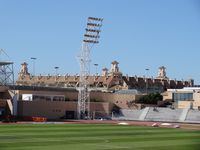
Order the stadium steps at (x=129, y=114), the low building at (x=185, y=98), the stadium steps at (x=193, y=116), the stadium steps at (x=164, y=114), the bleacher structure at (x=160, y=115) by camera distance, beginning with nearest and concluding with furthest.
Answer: the stadium steps at (x=193, y=116) < the bleacher structure at (x=160, y=115) < the stadium steps at (x=164, y=114) < the stadium steps at (x=129, y=114) < the low building at (x=185, y=98)

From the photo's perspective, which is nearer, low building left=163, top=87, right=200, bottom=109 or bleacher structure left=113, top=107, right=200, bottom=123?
bleacher structure left=113, top=107, right=200, bottom=123

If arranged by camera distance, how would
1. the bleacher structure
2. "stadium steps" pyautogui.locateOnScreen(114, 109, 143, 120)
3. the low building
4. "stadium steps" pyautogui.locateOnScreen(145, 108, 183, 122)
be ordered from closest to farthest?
the bleacher structure
"stadium steps" pyautogui.locateOnScreen(145, 108, 183, 122)
"stadium steps" pyautogui.locateOnScreen(114, 109, 143, 120)
the low building

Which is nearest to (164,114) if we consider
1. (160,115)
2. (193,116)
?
(160,115)

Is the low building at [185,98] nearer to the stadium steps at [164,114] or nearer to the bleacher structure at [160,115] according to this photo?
the stadium steps at [164,114]

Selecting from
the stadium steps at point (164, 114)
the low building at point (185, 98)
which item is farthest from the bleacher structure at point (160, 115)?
the low building at point (185, 98)

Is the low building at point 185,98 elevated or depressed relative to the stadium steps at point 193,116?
elevated

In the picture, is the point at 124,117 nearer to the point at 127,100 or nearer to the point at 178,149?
the point at 127,100

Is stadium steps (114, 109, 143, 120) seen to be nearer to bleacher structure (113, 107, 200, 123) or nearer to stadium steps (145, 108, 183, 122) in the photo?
bleacher structure (113, 107, 200, 123)

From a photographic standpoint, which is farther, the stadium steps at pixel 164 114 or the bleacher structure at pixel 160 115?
the stadium steps at pixel 164 114

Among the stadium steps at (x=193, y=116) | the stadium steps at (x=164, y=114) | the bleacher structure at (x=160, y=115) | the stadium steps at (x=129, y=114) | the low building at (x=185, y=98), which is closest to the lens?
the stadium steps at (x=193, y=116)

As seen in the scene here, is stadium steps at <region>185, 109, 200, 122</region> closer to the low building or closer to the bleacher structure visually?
the bleacher structure

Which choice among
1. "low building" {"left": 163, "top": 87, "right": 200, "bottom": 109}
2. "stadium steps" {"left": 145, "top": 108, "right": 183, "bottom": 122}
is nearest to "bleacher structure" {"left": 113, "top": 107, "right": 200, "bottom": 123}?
"stadium steps" {"left": 145, "top": 108, "right": 183, "bottom": 122}

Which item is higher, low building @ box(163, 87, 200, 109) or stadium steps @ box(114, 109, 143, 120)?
low building @ box(163, 87, 200, 109)

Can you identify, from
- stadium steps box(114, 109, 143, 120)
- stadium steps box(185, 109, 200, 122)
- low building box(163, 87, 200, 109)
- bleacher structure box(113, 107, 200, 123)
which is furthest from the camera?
low building box(163, 87, 200, 109)
